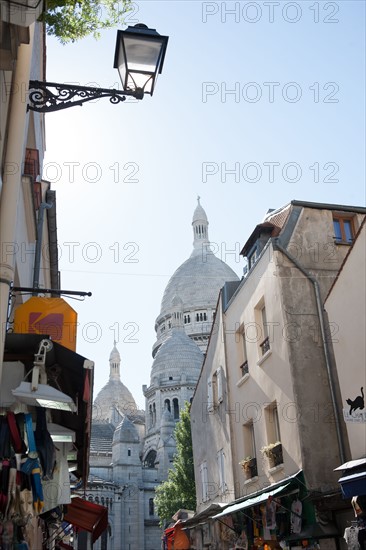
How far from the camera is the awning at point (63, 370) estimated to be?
600 centimetres

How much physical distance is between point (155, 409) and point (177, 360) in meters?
7.43

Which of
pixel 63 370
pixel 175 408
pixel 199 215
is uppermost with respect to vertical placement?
pixel 199 215

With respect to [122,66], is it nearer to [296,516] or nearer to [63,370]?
[63,370]

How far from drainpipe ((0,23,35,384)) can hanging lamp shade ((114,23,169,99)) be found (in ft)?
3.62

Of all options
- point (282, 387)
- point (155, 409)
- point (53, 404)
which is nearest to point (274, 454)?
point (282, 387)

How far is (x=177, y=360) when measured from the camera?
81.0 metres

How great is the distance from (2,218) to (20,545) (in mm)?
3189

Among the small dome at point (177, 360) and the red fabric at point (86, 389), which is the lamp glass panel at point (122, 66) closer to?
the red fabric at point (86, 389)

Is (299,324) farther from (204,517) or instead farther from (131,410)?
(131,410)

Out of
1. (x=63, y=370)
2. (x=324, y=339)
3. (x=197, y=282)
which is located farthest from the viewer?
(x=197, y=282)

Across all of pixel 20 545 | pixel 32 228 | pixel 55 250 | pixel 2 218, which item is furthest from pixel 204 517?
pixel 2 218

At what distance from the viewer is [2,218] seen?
562 cm

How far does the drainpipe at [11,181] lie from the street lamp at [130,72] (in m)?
0.16

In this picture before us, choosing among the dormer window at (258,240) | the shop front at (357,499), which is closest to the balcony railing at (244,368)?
the dormer window at (258,240)
